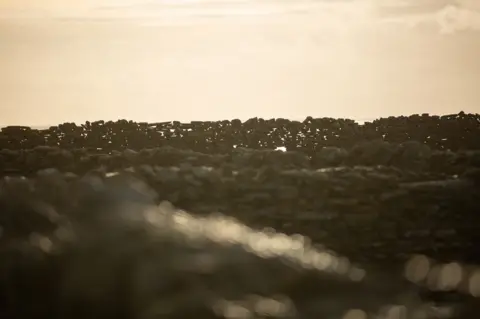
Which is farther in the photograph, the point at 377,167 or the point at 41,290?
the point at 377,167

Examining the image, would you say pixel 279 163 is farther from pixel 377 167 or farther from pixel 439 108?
pixel 439 108

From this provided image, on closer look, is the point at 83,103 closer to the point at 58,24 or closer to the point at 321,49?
the point at 58,24

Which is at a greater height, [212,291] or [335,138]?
[335,138]

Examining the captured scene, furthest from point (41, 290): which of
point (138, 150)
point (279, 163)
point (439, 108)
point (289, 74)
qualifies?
point (439, 108)

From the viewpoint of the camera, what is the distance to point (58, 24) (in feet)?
2.79

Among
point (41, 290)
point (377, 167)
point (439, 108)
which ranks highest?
point (439, 108)

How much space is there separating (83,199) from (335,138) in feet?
1.23

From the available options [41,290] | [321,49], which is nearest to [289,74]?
[321,49]

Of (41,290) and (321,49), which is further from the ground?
A: (321,49)

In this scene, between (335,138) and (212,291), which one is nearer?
(212,291)

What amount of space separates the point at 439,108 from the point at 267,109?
0.27 m

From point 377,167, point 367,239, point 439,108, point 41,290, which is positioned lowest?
point 41,290

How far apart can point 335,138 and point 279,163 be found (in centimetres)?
10

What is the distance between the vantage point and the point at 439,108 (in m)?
0.83
